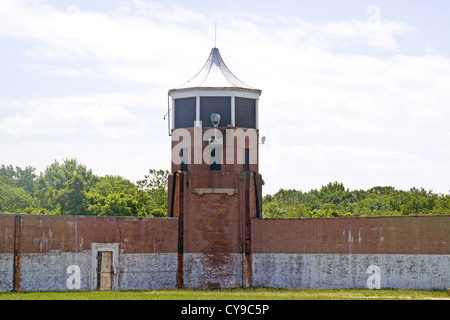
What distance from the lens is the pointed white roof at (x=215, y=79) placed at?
40781mm

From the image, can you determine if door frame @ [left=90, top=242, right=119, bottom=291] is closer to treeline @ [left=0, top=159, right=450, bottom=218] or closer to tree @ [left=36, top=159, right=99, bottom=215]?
treeline @ [left=0, top=159, right=450, bottom=218]

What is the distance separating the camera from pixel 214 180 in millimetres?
40031

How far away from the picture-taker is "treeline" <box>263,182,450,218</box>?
→ 80.8 meters

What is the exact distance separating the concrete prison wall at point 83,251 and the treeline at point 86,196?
90.3 feet

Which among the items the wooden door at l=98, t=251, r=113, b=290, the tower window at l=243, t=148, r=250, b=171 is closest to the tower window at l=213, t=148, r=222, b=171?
the tower window at l=243, t=148, r=250, b=171

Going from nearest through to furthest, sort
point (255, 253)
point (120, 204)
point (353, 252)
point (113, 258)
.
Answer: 1. point (353, 252)
2. point (113, 258)
3. point (255, 253)
4. point (120, 204)

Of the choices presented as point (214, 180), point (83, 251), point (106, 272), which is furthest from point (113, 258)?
point (214, 180)

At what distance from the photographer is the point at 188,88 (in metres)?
40.8

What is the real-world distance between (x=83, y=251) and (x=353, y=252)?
12.3m

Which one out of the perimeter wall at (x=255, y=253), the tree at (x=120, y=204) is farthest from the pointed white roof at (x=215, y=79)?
the tree at (x=120, y=204)

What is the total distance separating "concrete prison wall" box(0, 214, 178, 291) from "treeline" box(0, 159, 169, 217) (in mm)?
27524

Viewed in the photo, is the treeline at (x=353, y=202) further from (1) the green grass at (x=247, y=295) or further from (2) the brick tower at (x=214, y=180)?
(1) the green grass at (x=247, y=295)

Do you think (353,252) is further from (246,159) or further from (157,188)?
(157,188)
